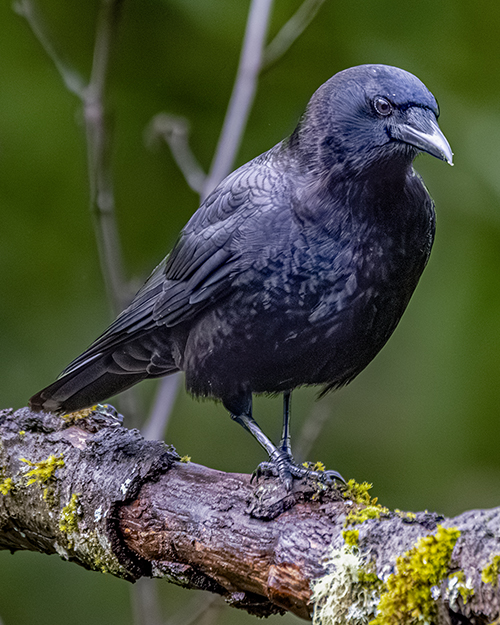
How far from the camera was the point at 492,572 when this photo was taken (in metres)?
1.30

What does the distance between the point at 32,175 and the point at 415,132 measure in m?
3.13

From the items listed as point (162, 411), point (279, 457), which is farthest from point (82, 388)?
point (279, 457)

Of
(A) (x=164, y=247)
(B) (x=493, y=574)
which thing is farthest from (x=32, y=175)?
(B) (x=493, y=574)

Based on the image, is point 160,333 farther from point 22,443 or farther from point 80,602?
point 80,602

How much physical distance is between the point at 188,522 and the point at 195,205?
9.35 ft

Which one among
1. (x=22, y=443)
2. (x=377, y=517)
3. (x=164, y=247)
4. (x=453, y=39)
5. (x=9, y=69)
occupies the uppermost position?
(x=453, y=39)

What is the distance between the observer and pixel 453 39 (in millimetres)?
4320

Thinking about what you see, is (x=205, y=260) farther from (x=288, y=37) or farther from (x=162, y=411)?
(x=288, y=37)

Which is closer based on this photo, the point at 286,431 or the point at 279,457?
the point at 279,457

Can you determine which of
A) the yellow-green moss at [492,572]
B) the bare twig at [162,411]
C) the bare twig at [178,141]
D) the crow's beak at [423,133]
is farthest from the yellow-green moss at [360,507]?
the bare twig at [178,141]

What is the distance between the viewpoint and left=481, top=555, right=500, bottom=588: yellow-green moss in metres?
1.29

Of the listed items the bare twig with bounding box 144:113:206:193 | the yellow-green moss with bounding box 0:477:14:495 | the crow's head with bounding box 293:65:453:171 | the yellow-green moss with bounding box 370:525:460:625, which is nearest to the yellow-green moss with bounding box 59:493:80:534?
the yellow-green moss with bounding box 0:477:14:495

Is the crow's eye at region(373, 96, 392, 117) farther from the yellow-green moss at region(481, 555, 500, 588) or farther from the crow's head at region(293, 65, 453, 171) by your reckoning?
the yellow-green moss at region(481, 555, 500, 588)

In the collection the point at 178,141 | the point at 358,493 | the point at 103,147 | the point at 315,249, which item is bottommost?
the point at 358,493
